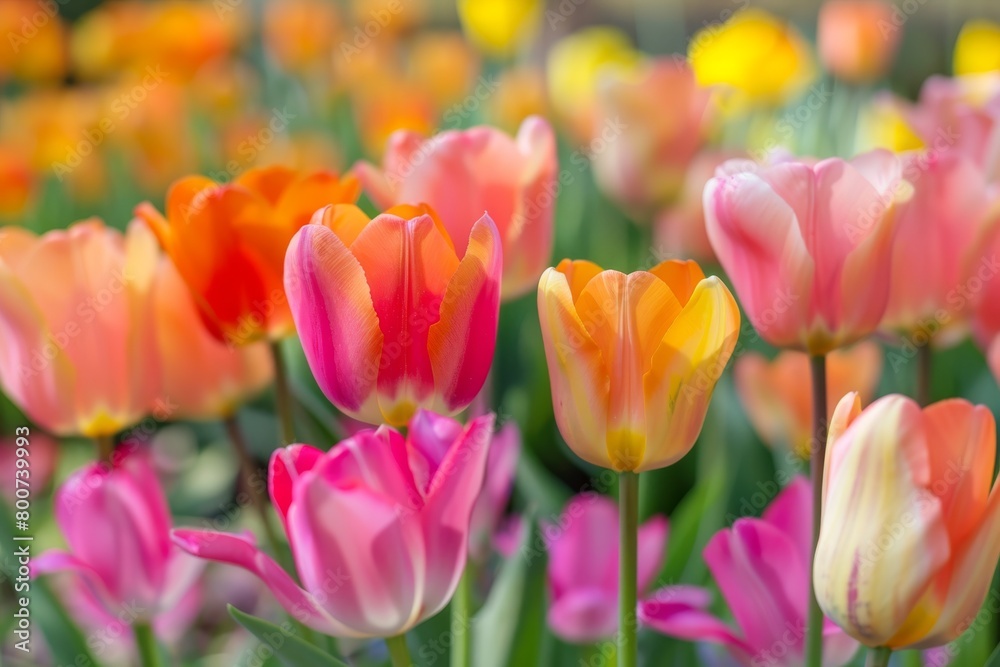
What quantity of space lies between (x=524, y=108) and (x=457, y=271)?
154cm

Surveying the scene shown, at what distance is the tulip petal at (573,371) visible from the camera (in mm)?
467

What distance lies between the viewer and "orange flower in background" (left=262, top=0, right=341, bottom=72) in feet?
8.43

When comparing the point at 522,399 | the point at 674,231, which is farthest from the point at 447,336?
the point at 674,231

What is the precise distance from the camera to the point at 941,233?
633mm

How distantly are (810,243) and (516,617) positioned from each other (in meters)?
0.34

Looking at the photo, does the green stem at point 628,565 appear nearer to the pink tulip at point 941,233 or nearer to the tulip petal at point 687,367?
the tulip petal at point 687,367

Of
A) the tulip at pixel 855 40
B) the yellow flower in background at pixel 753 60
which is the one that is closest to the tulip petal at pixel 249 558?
the yellow flower in background at pixel 753 60

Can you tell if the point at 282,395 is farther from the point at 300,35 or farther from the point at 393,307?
the point at 300,35

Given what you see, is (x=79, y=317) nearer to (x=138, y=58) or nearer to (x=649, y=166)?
(x=649, y=166)

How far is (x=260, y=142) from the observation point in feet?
6.62

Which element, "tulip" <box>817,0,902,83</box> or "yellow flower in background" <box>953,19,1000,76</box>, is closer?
"yellow flower in background" <box>953,19,1000,76</box>

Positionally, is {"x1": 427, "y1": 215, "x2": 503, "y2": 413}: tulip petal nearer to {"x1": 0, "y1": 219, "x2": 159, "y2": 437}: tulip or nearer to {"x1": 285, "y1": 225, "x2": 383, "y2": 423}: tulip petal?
{"x1": 285, "y1": 225, "x2": 383, "y2": 423}: tulip petal

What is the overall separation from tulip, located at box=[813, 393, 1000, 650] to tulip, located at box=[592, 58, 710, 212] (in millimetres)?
849

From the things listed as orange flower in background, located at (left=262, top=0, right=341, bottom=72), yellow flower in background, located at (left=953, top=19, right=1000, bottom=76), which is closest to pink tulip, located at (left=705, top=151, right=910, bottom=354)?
yellow flower in background, located at (left=953, top=19, right=1000, bottom=76)
